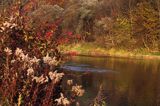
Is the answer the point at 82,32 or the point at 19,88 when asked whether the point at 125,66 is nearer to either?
the point at 82,32

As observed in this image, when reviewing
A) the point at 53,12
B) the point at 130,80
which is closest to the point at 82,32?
the point at 53,12

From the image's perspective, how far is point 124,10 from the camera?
56625 mm

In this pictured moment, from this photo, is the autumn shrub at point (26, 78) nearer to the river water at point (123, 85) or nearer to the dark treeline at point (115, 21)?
the river water at point (123, 85)

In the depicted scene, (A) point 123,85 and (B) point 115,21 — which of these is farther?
(B) point 115,21

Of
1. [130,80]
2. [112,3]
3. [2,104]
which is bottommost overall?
[130,80]

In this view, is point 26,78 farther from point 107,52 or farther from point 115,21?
point 115,21

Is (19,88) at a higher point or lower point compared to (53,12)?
lower

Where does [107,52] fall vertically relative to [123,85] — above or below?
above

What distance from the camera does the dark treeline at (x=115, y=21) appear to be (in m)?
53.4

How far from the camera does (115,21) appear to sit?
56219mm

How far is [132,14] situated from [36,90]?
171ft

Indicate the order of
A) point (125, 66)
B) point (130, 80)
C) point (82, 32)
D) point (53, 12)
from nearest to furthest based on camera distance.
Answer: point (130, 80), point (125, 66), point (53, 12), point (82, 32)

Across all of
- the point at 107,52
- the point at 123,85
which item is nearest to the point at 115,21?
the point at 107,52

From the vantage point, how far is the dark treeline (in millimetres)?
53406
